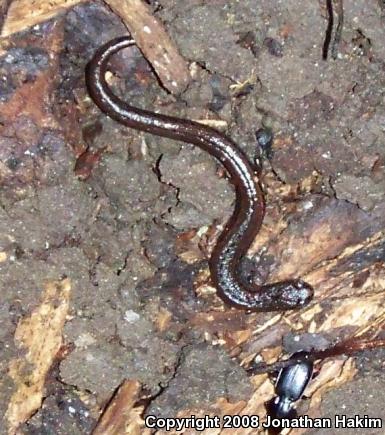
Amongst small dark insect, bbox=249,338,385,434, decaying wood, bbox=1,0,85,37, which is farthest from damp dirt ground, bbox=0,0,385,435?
small dark insect, bbox=249,338,385,434

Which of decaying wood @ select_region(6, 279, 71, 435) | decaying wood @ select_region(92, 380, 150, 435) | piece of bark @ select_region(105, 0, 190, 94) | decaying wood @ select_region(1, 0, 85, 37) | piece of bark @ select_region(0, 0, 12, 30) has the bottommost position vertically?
decaying wood @ select_region(92, 380, 150, 435)

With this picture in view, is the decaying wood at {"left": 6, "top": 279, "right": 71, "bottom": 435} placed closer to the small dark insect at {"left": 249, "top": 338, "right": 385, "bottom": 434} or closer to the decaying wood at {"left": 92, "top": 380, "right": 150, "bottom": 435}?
the decaying wood at {"left": 92, "top": 380, "right": 150, "bottom": 435}

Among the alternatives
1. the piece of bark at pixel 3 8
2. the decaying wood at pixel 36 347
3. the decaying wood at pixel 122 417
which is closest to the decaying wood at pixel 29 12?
the piece of bark at pixel 3 8

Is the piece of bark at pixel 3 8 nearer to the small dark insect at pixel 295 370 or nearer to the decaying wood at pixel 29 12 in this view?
the decaying wood at pixel 29 12

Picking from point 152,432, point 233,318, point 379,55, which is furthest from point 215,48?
point 152,432

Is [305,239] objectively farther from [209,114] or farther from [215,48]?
[215,48]

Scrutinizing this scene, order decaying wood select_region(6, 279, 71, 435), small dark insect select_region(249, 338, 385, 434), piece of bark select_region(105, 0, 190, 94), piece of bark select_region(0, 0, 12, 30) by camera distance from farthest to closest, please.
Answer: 1. small dark insect select_region(249, 338, 385, 434)
2. decaying wood select_region(6, 279, 71, 435)
3. piece of bark select_region(105, 0, 190, 94)
4. piece of bark select_region(0, 0, 12, 30)
